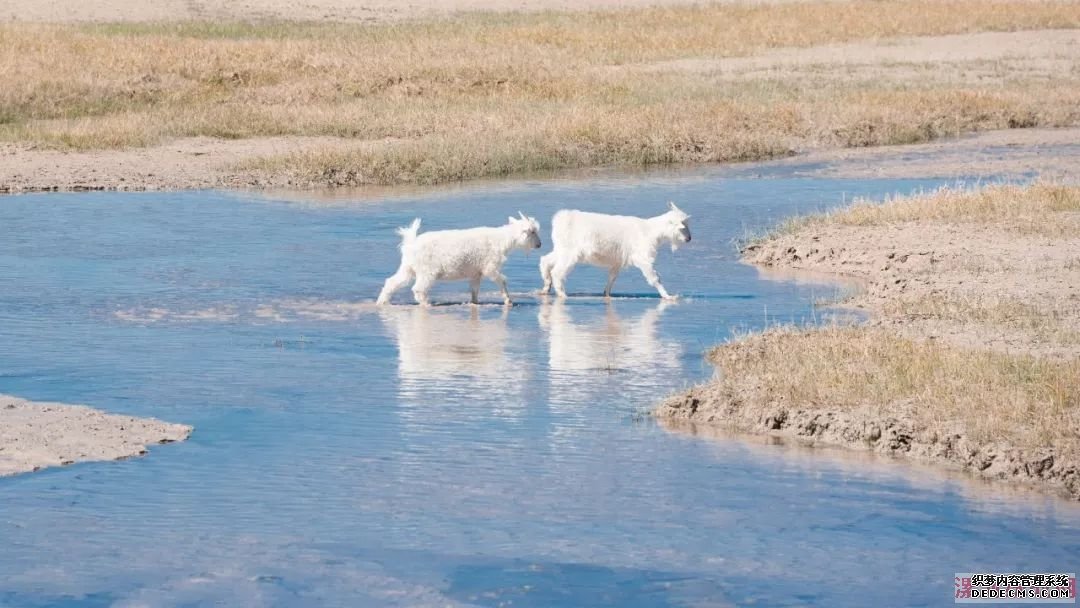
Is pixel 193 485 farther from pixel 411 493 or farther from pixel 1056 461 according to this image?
pixel 1056 461

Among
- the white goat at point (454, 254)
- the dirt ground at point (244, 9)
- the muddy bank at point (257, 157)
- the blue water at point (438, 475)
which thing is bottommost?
the blue water at point (438, 475)

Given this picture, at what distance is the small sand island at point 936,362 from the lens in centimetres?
1064

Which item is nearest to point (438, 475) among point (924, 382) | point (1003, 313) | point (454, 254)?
point (924, 382)

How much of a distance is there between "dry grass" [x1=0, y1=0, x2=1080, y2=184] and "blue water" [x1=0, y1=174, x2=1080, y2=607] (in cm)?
1008

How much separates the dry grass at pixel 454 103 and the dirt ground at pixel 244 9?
13257mm

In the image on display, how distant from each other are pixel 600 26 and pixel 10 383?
1586 inches

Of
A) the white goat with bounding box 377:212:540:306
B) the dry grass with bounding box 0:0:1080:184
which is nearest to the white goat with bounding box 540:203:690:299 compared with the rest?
the white goat with bounding box 377:212:540:306

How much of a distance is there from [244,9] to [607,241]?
4555 centimetres

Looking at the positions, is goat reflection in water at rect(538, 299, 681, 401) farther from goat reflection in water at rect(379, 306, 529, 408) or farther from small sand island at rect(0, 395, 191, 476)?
small sand island at rect(0, 395, 191, 476)

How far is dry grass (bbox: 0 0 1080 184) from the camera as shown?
27.5 meters

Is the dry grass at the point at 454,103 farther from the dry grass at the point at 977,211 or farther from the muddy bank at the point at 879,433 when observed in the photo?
the muddy bank at the point at 879,433

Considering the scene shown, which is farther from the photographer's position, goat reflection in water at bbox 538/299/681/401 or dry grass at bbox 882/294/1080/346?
dry grass at bbox 882/294/1080/346

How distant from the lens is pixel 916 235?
741 inches

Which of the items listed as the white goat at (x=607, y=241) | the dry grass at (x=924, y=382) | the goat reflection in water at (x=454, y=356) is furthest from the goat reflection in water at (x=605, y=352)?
the dry grass at (x=924, y=382)
